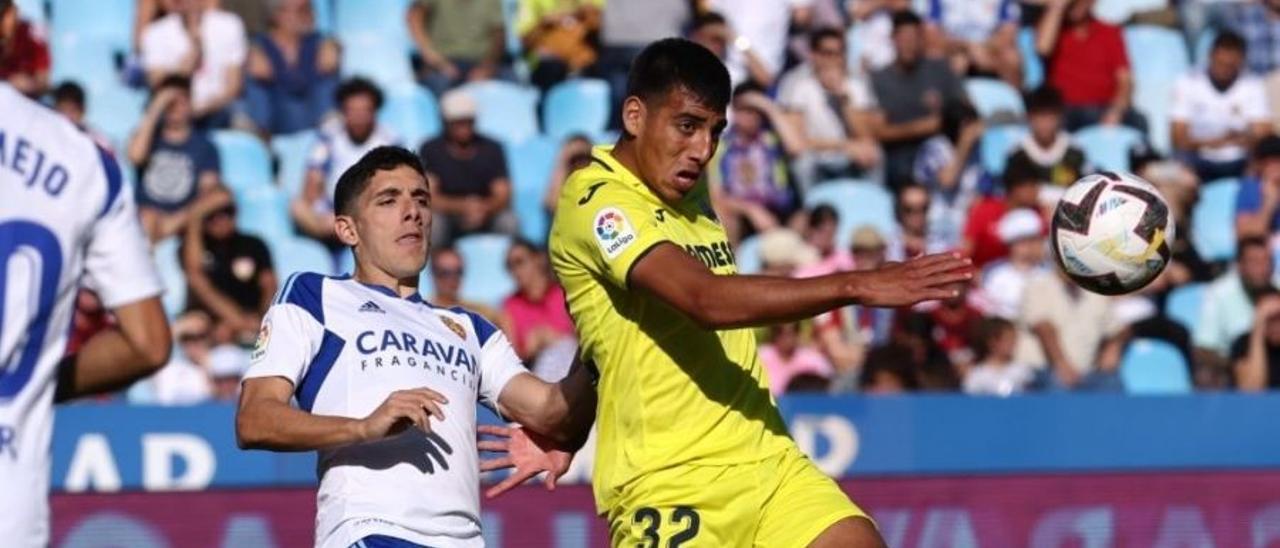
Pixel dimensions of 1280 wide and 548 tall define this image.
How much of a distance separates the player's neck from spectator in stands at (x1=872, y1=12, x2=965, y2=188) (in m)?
9.47

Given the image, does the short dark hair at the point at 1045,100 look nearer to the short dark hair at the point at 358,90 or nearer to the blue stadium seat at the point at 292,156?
the short dark hair at the point at 358,90

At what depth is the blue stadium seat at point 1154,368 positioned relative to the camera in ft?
47.8

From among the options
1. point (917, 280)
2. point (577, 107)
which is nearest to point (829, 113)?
point (577, 107)

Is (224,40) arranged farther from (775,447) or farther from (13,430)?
(13,430)

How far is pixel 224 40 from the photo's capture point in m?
14.9

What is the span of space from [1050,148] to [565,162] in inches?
137

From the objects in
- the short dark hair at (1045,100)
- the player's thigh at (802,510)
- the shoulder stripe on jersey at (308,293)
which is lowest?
the player's thigh at (802,510)

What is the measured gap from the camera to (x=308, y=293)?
6.26 meters

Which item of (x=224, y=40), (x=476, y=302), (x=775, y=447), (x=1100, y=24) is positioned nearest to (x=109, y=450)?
(x=476, y=302)

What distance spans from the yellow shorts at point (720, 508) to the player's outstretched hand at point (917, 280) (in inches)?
35.5

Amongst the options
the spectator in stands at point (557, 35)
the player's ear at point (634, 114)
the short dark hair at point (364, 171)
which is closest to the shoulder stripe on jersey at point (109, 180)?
the short dark hair at point (364, 171)

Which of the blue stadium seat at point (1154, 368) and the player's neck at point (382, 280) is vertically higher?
the blue stadium seat at point (1154, 368)

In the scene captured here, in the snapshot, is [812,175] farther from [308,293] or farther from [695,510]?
[308,293]

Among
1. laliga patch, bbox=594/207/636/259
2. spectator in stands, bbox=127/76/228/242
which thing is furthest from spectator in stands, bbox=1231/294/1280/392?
laliga patch, bbox=594/207/636/259
